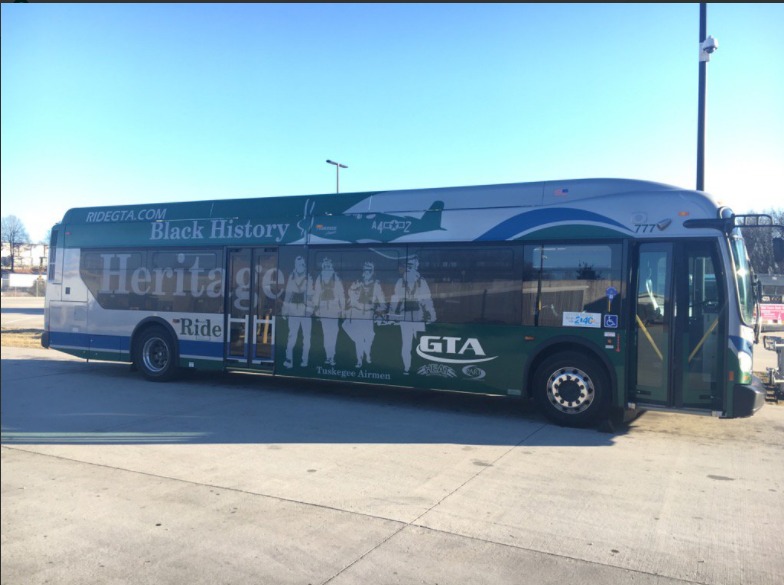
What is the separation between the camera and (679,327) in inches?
315

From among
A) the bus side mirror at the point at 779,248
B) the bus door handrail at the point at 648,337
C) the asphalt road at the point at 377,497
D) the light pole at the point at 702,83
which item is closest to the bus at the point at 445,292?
the bus door handrail at the point at 648,337

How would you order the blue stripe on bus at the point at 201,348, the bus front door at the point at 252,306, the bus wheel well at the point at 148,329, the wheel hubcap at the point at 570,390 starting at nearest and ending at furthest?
the wheel hubcap at the point at 570,390, the bus front door at the point at 252,306, the blue stripe on bus at the point at 201,348, the bus wheel well at the point at 148,329

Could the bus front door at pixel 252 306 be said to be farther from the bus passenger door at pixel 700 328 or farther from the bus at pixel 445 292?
the bus passenger door at pixel 700 328

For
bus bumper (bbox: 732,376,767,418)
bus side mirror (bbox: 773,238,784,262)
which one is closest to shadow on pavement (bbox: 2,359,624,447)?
bus bumper (bbox: 732,376,767,418)

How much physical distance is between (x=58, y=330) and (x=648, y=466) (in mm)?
11566

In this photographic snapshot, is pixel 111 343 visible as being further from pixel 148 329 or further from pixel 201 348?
pixel 201 348

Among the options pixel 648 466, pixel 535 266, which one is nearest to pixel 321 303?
pixel 535 266

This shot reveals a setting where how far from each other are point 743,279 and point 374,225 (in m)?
5.31

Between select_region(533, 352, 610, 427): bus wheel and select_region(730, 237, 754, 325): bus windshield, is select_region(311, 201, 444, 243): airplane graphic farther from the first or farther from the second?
select_region(730, 237, 754, 325): bus windshield

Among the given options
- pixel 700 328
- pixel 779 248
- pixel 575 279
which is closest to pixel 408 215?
pixel 575 279

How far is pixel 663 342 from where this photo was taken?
808 centimetres

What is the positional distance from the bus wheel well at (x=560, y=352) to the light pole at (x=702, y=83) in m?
5.69

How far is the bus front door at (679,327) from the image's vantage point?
7.86 meters

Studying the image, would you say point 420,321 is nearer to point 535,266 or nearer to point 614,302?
point 535,266
